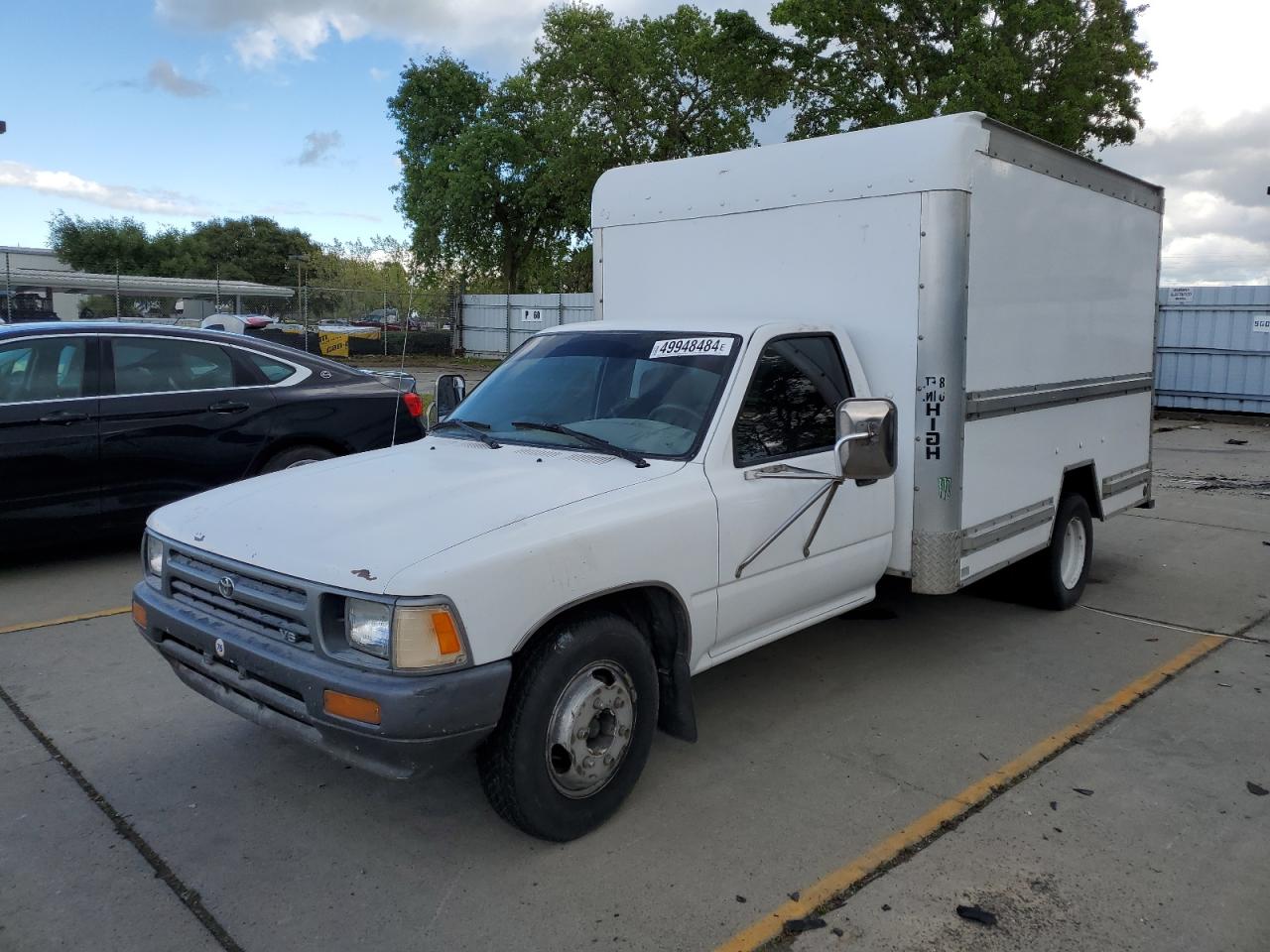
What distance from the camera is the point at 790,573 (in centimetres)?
415

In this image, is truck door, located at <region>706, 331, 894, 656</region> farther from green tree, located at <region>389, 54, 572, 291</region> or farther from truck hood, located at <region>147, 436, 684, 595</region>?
green tree, located at <region>389, 54, 572, 291</region>

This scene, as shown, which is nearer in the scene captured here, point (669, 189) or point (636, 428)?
point (636, 428)

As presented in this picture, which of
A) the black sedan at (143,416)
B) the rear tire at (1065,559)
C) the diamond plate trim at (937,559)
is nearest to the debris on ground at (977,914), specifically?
the diamond plate trim at (937,559)

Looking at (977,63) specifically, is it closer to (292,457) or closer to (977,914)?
(292,457)

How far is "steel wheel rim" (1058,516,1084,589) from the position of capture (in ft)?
20.5

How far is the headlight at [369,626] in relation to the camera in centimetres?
290

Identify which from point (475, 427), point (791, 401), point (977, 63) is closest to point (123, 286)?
point (977, 63)

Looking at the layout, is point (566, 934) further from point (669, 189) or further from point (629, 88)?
point (629, 88)

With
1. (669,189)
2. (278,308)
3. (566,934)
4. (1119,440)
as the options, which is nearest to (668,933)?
(566,934)

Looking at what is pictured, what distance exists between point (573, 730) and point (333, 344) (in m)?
29.2

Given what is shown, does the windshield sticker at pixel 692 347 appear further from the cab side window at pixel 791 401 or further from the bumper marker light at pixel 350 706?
the bumper marker light at pixel 350 706

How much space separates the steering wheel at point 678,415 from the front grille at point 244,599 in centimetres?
159

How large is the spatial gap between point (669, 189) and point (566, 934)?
3.92m

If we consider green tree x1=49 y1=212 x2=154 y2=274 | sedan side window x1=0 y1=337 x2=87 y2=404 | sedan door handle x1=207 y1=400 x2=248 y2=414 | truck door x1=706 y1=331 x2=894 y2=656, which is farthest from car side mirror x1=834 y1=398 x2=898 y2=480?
green tree x1=49 y1=212 x2=154 y2=274
